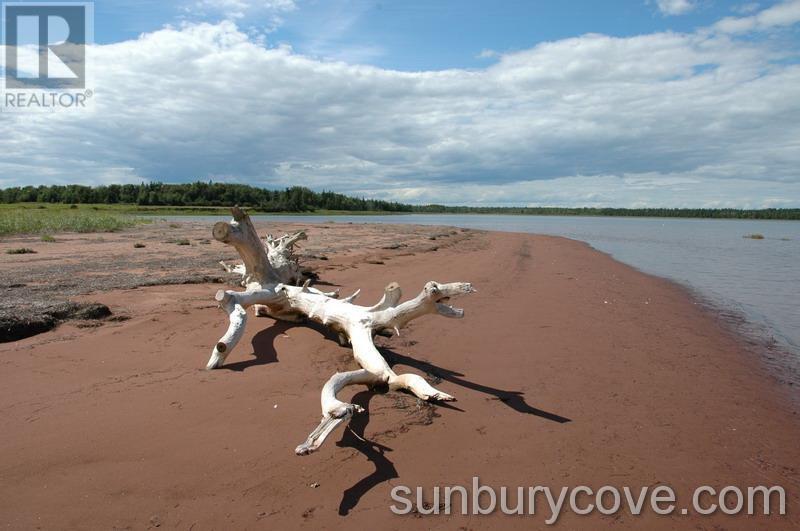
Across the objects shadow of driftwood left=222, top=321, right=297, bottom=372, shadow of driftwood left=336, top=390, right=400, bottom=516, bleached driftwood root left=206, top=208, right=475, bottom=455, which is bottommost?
shadow of driftwood left=336, top=390, right=400, bottom=516

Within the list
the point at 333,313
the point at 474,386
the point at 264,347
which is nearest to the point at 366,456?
the point at 474,386

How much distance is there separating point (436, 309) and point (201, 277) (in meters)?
6.65

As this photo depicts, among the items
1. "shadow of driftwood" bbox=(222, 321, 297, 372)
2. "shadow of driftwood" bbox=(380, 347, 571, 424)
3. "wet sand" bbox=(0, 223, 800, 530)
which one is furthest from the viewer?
"shadow of driftwood" bbox=(222, 321, 297, 372)

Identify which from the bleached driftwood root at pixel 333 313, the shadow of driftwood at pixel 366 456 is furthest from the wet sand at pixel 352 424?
the bleached driftwood root at pixel 333 313

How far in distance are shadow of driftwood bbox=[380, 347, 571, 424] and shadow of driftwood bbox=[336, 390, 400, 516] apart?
1.32m

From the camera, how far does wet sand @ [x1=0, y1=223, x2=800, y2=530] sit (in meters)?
2.96

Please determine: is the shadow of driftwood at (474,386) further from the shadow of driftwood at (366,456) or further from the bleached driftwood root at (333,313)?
the shadow of driftwood at (366,456)

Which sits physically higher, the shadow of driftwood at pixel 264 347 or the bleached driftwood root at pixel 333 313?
the bleached driftwood root at pixel 333 313

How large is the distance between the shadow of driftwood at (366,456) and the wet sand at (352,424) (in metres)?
0.02

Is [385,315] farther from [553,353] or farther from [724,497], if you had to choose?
[724,497]

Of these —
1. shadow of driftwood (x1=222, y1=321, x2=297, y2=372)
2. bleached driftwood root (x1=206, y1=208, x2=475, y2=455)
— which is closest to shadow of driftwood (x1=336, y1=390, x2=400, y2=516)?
bleached driftwood root (x1=206, y1=208, x2=475, y2=455)

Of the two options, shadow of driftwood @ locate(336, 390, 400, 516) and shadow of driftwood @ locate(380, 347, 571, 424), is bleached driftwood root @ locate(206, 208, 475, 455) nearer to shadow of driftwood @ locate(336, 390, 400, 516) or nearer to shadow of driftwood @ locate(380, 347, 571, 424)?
shadow of driftwood @ locate(336, 390, 400, 516)

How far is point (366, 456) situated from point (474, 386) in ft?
6.16

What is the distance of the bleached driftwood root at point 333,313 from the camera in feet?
12.4
